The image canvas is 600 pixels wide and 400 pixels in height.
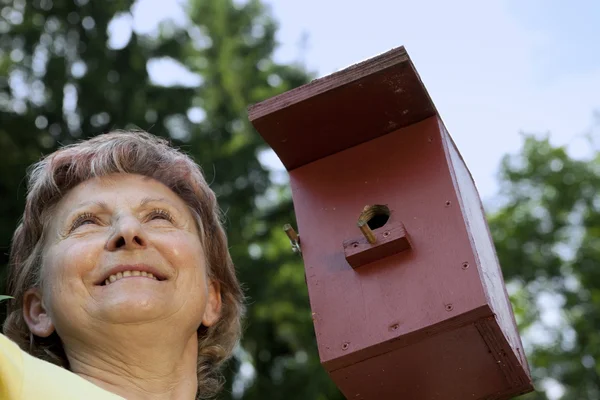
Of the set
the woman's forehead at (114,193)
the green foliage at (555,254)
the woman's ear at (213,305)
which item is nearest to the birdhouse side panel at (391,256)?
the woman's ear at (213,305)

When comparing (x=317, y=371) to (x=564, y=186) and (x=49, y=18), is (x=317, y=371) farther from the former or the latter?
(x=564, y=186)

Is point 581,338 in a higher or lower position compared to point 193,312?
higher

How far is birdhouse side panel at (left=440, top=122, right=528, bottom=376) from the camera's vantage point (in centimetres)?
261

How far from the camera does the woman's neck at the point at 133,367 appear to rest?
2227 millimetres

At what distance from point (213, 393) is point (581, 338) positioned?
40.7 feet

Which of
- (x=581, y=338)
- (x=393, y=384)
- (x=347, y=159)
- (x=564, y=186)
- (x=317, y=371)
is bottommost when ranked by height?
(x=393, y=384)

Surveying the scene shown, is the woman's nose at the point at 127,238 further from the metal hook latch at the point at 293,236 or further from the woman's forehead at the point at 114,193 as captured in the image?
the metal hook latch at the point at 293,236

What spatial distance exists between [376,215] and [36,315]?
109 cm

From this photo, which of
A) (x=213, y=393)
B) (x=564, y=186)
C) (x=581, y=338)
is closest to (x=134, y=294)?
(x=213, y=393)

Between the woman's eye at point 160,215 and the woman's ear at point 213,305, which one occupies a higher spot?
the woman's eye at point 160,215

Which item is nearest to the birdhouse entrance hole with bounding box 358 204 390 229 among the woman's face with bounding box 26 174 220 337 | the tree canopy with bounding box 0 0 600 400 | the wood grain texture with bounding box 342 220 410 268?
the wood grain texture with bounding box 342 220 410 268

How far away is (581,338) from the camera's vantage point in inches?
556

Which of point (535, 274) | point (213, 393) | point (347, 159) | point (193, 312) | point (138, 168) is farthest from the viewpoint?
point (535, 274)

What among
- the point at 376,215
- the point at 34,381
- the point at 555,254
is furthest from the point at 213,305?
the point at 555,254
